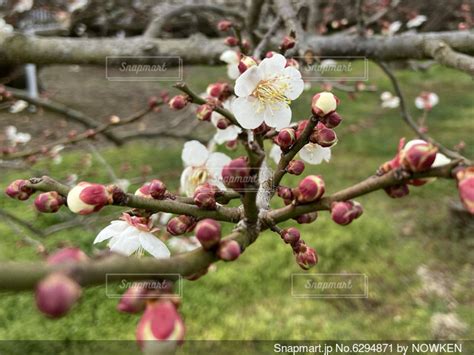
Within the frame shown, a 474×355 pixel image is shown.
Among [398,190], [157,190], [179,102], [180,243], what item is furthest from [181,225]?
[180,243]

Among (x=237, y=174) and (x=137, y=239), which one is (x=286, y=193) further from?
(x=137, y=239)

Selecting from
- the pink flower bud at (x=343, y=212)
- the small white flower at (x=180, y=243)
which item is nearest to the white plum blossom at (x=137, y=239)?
the pink flower bud at (x=343, y=212)

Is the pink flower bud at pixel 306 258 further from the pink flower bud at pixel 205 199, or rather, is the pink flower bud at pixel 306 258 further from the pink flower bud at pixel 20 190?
the pink flower bud at pixel 20 190

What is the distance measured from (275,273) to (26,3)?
3432 millimetres

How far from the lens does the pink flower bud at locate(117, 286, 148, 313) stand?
0.44m

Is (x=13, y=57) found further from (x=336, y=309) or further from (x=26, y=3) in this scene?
(x=26, y=3)

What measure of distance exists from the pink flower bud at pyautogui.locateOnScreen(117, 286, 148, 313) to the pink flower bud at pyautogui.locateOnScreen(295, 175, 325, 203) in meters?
0.24

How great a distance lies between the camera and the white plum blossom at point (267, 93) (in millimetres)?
795

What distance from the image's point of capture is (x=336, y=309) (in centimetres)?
245

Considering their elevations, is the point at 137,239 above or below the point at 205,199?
below

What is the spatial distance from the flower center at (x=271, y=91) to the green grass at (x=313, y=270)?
5.29 ft

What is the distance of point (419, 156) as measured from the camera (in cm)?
49

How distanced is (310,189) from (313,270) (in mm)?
2288

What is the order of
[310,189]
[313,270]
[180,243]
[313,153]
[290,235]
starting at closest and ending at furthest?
1. [310,189]
2. [290,235]
3. [313,153]
4. [180,243]
5. [313,270]
